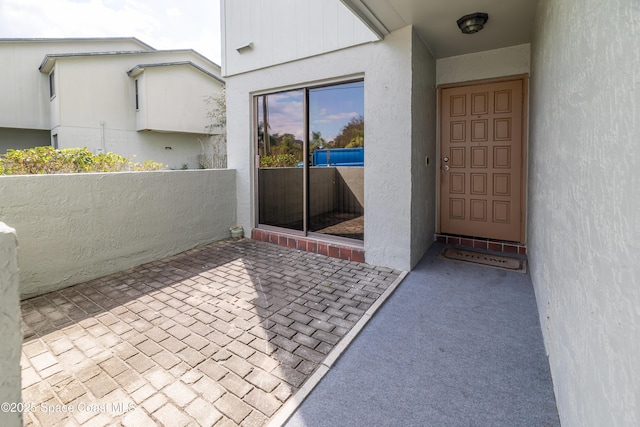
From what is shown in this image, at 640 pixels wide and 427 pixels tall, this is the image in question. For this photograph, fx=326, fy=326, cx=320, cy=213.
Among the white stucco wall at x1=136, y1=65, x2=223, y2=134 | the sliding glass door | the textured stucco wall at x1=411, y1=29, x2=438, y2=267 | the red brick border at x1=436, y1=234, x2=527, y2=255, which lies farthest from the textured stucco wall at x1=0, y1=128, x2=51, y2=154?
the red brick border at x1=436, y1=234, x2=527, y2=255

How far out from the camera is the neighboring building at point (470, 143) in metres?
1.00

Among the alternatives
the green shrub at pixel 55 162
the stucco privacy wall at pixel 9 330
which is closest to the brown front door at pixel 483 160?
the green shrub at pixel 55 162

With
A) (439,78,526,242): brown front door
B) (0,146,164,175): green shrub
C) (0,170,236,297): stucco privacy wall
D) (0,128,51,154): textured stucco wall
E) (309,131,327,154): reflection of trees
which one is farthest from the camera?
(0,128,51,154): textured stucco wall

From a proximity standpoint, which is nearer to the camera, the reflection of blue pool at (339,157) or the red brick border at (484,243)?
the reflection of blue pool at (339,157)

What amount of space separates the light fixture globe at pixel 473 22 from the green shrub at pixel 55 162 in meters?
4.49

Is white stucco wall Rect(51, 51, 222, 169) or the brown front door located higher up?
white stucco wall Rect(51, 51, 222, 169)

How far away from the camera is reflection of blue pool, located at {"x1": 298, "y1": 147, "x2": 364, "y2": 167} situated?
4.26 meters

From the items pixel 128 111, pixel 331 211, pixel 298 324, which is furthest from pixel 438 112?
pixel 128 111

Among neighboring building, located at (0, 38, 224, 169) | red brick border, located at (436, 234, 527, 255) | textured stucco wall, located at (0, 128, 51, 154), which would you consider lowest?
red brick border, located at (436, 234, 527, 255)

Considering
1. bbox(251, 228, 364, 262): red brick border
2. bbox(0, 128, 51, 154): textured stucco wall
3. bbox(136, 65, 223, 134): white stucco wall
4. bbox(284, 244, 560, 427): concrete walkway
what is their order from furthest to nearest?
bbox(136, 65, 223, 134): white stucco wall < bbox(0, 128, 51, 154): textured stucco wall < bbox(251, 228, 364, 262): red brick border < bbox(284, 244, 560, 427): concrete walkway

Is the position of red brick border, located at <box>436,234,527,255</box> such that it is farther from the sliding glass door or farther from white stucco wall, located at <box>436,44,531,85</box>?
white stucco wall, located at <box>436,44,531,85</box>

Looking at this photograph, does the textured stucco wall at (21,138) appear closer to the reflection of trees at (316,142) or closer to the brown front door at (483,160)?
the reflection of trees at (316,142)

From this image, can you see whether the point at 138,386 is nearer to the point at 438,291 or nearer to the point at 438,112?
the point at 438,291

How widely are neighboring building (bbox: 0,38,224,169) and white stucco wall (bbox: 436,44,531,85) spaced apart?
401 inches
